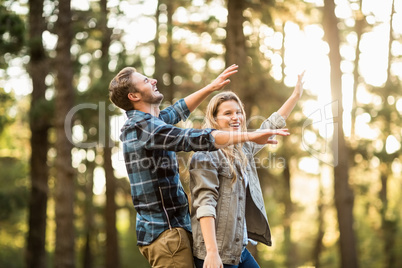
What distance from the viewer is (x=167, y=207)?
298 cm

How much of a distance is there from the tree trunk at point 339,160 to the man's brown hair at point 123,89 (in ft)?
27.6

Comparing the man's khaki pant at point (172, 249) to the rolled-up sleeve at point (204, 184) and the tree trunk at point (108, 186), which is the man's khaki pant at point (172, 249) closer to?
the rolled-up sleeve at point (204, 184)

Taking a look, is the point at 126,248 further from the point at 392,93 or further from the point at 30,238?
the point at 392,93

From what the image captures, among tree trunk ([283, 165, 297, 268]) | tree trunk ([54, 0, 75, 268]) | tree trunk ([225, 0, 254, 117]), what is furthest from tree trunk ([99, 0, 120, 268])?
tree trunk ([283, 165, 297, 268])

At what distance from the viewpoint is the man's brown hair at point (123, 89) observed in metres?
3.13

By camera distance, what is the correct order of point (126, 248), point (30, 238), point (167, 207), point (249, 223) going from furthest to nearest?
point (126, 248), point (30, 238), point (249, 223), point (167, 207)

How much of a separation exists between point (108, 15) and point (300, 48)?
6.62m

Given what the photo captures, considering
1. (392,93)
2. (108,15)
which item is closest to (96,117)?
(108,15)

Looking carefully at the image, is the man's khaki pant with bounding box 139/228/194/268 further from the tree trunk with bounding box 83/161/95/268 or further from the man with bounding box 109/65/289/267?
the tree trunk with bounding box 83/161/95/268

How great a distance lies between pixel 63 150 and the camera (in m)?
9.78

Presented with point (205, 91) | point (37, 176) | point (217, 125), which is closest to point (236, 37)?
point (205, 91)

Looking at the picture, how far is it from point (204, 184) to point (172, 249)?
0.45 meters

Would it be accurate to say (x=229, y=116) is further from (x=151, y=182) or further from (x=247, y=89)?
(x=247, y=89)

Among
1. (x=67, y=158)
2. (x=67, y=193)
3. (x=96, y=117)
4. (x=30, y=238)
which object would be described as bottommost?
(x=30, y=238)
